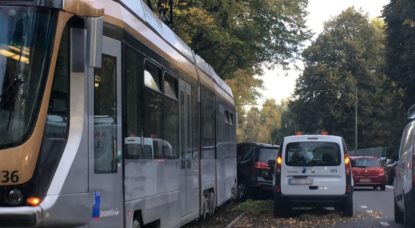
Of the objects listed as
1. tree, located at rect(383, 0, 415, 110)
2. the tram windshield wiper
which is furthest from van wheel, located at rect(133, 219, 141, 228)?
tree, located at rect(383, 0, 415, 110)

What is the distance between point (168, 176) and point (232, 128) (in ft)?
34.2

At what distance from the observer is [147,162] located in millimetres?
8039

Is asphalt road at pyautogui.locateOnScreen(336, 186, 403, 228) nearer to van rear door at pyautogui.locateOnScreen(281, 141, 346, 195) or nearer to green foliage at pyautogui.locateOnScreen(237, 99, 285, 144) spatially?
van rear door at pyautogui.locateOnScreen(281, 141, 346, 195)

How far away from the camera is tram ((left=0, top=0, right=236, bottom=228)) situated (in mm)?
5609

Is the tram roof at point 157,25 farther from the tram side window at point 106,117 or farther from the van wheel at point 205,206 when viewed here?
the van wheel at point 205,206

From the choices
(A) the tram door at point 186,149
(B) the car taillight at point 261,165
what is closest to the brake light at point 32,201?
(A) the tram door at point 186,149

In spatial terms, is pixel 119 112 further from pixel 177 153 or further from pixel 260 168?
pixel 260 168

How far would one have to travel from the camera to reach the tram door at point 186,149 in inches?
417

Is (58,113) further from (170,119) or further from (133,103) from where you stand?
(170,119)

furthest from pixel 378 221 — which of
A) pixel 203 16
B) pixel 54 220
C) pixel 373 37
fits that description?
pixel 373 37

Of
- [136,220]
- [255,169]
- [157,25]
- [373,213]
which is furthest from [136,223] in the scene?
[255,169]

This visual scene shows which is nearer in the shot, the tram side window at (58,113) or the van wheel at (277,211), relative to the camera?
the tram side window at (58,113)

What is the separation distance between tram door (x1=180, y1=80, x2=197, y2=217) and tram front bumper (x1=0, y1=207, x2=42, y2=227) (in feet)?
16.6

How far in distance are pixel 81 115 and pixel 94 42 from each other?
28.1 inches
